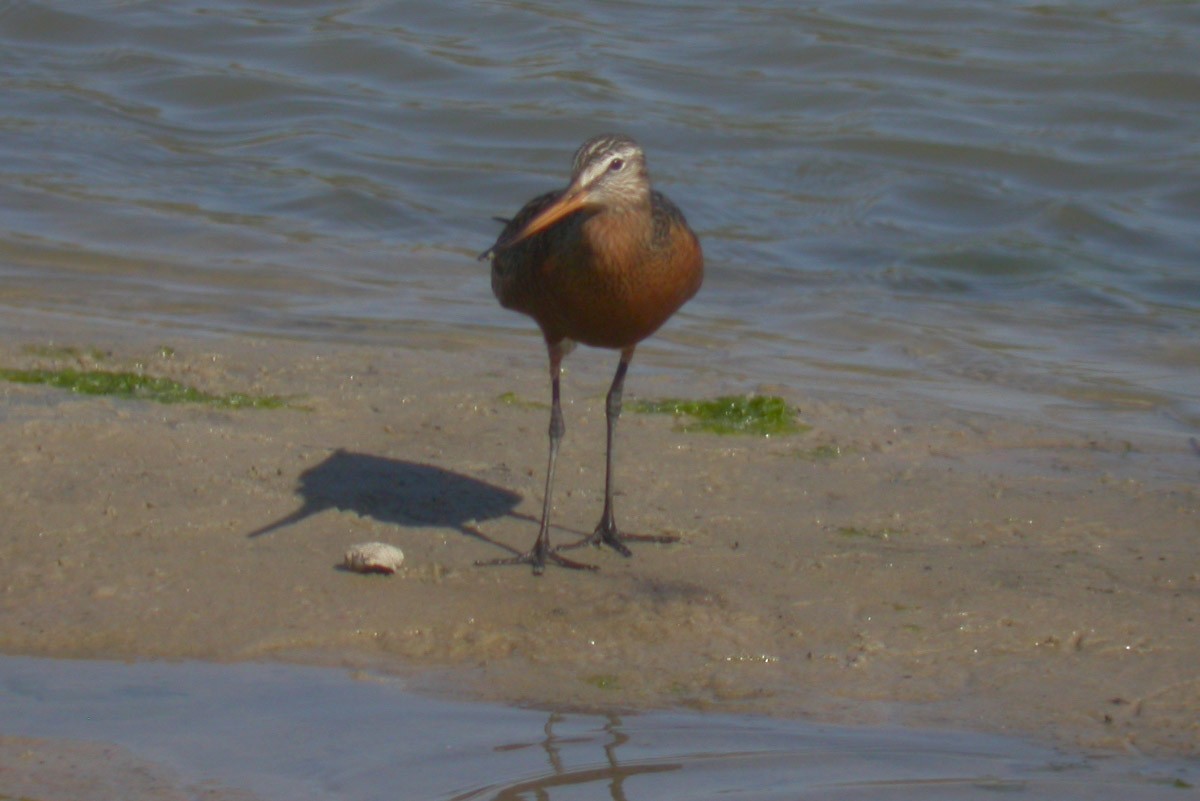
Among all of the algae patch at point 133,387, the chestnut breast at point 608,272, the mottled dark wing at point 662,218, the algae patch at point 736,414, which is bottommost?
the algae patch at point 133,387

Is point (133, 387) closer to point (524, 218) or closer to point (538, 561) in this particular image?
point (524, 218)

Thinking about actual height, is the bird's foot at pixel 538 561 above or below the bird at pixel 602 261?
below

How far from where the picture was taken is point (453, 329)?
940 centimetres

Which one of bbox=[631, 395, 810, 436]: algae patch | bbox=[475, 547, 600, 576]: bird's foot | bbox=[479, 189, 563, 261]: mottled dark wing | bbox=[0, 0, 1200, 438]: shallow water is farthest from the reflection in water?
bbox=[0, 0, 1200, 438]: shallow water

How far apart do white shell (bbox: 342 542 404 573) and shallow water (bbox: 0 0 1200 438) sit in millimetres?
3411

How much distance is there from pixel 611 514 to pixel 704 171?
8745 millimetres

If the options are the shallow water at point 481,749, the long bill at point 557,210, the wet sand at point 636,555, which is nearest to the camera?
the shallow water at point 481,749

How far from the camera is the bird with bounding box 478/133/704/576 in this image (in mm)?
5523

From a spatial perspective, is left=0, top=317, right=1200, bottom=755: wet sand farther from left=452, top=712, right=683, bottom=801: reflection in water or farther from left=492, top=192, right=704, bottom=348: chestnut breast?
left=492, top=192, right=704, bottom=348: chestnut breast

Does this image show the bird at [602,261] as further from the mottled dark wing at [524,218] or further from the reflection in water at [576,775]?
the reflection in water at [576,775]

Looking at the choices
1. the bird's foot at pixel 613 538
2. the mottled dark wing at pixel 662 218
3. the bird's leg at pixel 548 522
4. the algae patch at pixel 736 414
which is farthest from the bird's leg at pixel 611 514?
the algae patch at pixel 736 414

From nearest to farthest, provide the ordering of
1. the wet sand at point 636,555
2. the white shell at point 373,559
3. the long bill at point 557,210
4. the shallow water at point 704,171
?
the wet sand at point 636,555, the white shell at point 373,559, the long bill at point 557,210, the shallow water at point 704,171

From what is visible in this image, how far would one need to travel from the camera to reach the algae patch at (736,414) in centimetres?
698

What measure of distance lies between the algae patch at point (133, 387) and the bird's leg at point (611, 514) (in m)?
1.45
